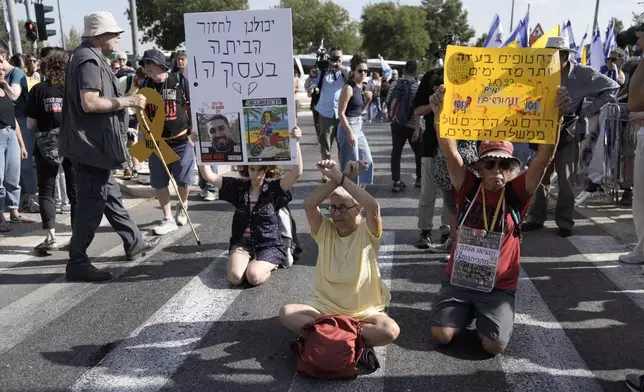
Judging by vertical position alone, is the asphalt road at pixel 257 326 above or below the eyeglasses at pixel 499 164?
below

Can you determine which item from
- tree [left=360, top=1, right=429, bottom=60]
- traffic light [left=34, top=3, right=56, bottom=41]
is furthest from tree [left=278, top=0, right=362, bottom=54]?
traffic light [left=34, top=3, right=56, bottom=41]

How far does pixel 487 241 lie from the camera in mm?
3668

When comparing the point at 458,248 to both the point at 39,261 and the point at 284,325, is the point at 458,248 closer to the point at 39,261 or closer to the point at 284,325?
the point at 284,325

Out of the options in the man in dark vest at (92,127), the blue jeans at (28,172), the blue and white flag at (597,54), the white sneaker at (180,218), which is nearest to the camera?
the man in dark vest at (92,127)

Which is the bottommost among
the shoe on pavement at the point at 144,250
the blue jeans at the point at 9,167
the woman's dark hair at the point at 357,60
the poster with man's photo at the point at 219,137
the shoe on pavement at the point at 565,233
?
the shoe on pavement at the point at 565,233

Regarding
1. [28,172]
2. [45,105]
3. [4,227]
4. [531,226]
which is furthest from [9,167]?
[531,226]

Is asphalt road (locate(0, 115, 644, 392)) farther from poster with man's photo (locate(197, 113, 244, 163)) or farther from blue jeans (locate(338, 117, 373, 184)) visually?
blue jeans (locate(338, 117, 373, 184))

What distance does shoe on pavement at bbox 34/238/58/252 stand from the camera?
574cm

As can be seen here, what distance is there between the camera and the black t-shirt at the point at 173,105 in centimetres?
635

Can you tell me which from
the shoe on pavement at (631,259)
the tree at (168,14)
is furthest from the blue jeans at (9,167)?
the tree at (168,14)

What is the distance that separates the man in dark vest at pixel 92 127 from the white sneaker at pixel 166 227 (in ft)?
4.32

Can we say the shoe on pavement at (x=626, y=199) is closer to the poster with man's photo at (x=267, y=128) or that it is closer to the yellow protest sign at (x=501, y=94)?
the yellow protest sign at (x=501, y=94)

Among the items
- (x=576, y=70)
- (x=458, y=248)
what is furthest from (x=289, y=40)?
(x=576, y=70)

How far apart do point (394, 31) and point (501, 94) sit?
64496 millimetres
